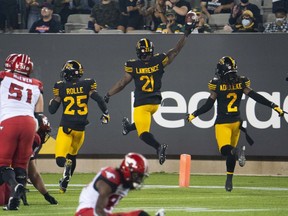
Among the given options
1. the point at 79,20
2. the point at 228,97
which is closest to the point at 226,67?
the point at 228,97

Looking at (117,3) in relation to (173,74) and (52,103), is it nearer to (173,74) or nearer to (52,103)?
(173,74)

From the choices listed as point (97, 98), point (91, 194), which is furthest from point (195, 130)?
point (91, 194)

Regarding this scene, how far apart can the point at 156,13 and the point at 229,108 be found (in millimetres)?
5212

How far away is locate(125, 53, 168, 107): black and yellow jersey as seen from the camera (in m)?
19.3

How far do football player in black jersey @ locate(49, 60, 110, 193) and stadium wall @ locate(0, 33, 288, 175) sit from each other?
12.6 ft

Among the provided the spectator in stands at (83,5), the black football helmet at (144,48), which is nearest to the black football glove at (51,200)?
the black football helmet at (144,48)

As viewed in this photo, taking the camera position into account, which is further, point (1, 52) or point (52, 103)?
point (1, 52)

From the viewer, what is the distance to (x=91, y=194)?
10539 millimetres

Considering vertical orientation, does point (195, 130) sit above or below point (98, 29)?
below

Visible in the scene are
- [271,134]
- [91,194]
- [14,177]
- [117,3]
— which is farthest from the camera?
[117,3]

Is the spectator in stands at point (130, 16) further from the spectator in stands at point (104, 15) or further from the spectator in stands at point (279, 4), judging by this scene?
the spectator in stands at point (279, 4)

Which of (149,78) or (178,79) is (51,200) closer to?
(149,78)

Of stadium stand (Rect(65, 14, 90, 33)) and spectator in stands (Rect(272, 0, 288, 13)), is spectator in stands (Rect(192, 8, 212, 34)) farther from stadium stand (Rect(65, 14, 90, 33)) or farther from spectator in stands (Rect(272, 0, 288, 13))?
stadium stand (Rect(65, 14, 90, 33))

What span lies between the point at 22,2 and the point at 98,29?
1.76 m
